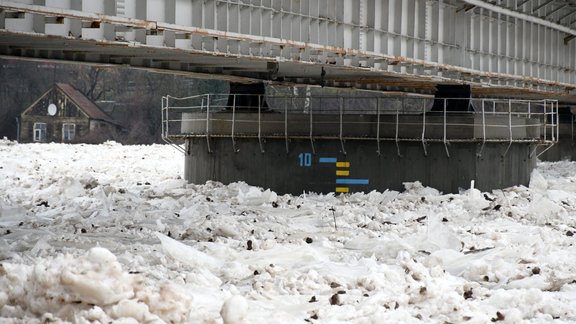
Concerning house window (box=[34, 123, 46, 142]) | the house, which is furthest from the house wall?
house window (box=[34, 123, 46, 142])

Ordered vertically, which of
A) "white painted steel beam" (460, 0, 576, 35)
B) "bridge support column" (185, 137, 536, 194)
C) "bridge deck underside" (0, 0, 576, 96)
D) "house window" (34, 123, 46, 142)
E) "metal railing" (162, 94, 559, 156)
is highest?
"white painted steel beam" (460, 0, 576, 35)

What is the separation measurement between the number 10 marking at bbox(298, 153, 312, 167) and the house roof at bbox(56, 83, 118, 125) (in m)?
57.9

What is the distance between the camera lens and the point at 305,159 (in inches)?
1245

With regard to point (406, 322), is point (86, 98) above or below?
above

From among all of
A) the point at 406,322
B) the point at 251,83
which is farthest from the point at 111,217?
the point at 251,83

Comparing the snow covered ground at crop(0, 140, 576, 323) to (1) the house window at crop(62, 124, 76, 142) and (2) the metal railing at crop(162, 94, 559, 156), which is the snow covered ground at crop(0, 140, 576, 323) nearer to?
(2) the metal railing at crop(162, 94, 559, 156)

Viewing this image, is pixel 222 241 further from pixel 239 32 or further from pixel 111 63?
pixel 111 63

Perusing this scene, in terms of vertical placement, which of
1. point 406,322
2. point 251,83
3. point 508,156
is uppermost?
point 251,83

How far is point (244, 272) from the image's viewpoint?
52.7ft

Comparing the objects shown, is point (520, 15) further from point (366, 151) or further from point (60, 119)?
point (60, 119)

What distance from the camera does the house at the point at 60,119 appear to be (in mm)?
87938

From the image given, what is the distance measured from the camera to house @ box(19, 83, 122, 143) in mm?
87938

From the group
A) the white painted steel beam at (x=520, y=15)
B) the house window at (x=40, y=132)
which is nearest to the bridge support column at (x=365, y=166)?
the white painted steel beam at (x=520, y=15)

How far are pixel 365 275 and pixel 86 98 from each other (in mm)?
77337
